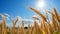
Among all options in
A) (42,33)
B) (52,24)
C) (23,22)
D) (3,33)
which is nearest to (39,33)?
(42,33)

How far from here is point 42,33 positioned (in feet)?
4.71

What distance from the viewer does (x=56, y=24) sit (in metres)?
1.44

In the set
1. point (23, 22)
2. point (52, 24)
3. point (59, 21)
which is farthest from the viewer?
point (23, 22)

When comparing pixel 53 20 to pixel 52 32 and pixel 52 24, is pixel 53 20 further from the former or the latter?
pixel 52 32

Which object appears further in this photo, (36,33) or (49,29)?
(36,33)

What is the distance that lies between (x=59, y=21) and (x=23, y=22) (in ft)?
2.55

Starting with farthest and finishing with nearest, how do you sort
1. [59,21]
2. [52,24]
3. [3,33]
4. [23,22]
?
[23,22], [3,33], [52,24], [59,21]

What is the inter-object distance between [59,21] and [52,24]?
0.43 ft

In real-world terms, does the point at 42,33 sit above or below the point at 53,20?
below

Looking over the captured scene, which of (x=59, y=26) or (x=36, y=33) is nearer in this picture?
(x=59, y=26)

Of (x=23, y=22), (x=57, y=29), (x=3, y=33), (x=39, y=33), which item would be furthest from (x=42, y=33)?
(x=23, y=22)

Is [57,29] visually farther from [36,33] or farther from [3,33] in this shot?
[3,33]

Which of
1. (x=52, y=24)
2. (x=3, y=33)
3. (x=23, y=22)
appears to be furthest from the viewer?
(x=23, y=22)

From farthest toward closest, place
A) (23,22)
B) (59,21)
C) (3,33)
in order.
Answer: (23,22) < (3,33) < (59,21)
